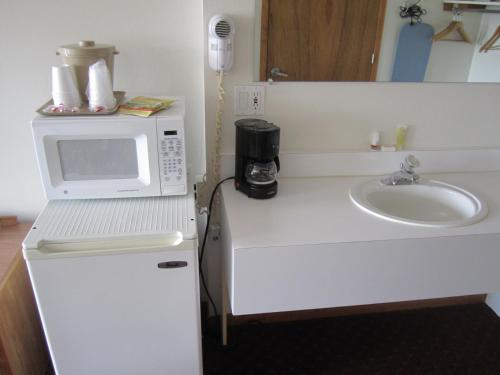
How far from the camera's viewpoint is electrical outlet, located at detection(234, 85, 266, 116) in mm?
1553

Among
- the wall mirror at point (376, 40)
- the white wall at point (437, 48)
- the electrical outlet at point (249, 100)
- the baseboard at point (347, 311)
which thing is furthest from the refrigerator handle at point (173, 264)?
the white wall at point (437, 48)

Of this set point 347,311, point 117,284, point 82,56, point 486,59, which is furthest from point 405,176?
point 82,56

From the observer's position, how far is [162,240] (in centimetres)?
117

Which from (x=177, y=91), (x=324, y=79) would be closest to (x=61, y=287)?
(x=177, y=91)

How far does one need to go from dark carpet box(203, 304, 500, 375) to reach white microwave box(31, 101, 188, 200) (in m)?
0.93

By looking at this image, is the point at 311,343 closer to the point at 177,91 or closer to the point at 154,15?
the point at 177,91

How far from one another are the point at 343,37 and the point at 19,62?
1238mm

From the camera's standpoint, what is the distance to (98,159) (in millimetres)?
1271

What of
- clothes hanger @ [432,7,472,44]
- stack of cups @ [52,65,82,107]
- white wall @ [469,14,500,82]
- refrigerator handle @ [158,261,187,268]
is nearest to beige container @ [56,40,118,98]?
stack of cups @ [52,65,82,107]

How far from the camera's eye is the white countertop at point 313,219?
4.07ft

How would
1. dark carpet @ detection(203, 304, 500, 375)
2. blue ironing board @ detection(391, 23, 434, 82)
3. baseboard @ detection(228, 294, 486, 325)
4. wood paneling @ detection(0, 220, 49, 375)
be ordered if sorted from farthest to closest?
baseboard @ detection(228, 294, 486, 325) < dark carpet @ detection(203, 304, 500, 375) < blue ironing board @ detection(391, 23, 434, 82) < wood paneling @ detection(0, 220, 49, 375)

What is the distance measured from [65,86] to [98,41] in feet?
1.23

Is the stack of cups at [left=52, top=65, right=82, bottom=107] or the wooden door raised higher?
the wooden door

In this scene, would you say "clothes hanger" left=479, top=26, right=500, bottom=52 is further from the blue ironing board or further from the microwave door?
the microwave door
